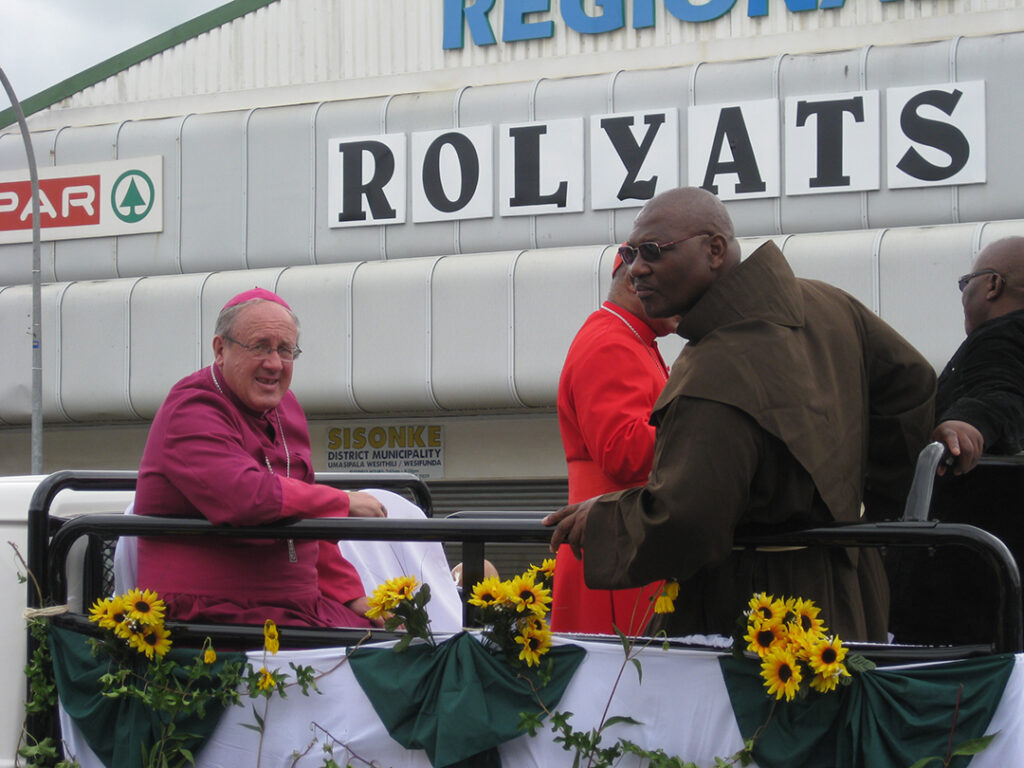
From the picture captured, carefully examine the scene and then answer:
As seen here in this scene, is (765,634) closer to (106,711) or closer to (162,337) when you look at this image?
(106,711)

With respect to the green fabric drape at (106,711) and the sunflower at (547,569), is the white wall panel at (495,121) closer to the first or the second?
the sunflower at (547,569)

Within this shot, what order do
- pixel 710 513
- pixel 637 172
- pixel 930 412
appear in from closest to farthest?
1. pixel 710 513
2. pixel 930 412
3. pixel 637 172

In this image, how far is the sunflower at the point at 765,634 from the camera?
2.31 meters

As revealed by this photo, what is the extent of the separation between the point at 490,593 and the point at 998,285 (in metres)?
1.73

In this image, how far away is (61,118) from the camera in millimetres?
18484

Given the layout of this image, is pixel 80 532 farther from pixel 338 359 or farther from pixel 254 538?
pixel 338 359

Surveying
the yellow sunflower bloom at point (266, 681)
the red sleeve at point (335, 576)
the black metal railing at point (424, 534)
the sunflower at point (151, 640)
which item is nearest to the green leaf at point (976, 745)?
the black metal railing at point (424, 534)

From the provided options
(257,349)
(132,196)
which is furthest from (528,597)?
(132,196)

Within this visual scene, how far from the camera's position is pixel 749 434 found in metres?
2.33

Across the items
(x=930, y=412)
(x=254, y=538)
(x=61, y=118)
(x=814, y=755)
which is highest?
(x=61, y=118)

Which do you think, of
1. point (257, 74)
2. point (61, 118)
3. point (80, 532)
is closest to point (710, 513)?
point (80, 532)

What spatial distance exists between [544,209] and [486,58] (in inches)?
102

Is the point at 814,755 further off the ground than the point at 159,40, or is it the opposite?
the point at 159,40

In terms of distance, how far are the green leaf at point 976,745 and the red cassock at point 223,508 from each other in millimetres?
1572
